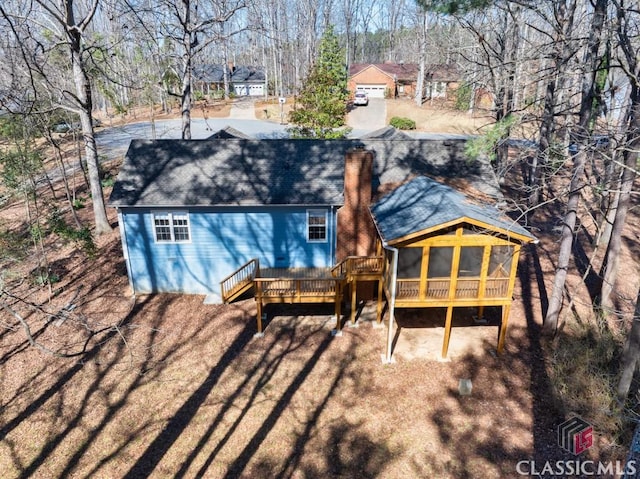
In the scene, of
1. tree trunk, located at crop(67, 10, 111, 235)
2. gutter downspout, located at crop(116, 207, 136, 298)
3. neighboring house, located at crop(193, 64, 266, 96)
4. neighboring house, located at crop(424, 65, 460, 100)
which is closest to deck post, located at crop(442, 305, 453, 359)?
gutter downspout, located at crop(116, 207, 136, 298)

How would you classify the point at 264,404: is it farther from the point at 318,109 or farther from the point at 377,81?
the point at 377,81

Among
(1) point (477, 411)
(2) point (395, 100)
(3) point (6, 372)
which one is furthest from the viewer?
(2) point (395, 100)

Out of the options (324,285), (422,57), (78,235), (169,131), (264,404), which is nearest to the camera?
(264,404)

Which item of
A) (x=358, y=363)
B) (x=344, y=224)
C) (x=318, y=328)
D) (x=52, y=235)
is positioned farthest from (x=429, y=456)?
(x=52, y=235)

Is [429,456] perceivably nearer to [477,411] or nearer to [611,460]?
[477,411]

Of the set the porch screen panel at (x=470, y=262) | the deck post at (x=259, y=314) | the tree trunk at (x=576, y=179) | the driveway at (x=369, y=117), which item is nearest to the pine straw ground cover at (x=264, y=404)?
the deck post at (x=259, y=314)

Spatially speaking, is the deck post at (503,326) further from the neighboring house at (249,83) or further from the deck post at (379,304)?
the neighboring house at (249,83)

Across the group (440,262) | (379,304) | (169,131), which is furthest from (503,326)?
(169,131)
